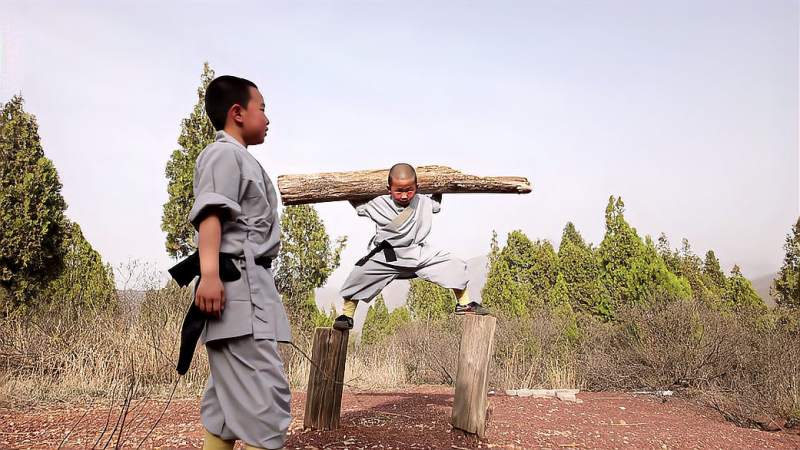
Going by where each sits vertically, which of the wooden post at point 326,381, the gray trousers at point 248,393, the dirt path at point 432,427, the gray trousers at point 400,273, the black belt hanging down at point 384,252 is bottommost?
the dirt path at point 432,427

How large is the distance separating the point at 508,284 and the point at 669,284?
11.8 ft

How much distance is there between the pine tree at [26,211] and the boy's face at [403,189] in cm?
804

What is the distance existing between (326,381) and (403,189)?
1.66 meters

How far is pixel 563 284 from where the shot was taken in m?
13.8

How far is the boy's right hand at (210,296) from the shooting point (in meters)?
2.23

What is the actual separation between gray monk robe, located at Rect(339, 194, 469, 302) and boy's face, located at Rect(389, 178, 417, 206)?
2.9 inches

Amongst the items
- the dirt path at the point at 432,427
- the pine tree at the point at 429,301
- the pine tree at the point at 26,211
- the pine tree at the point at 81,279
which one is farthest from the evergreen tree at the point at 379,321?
the dirt path at the point at 432,427

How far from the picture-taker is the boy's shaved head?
459 centimetres

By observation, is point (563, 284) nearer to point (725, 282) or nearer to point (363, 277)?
point (725, 282)

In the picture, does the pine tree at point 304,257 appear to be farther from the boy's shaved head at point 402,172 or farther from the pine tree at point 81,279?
the boy's shaved head at point 402,172

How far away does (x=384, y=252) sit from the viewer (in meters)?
4.60

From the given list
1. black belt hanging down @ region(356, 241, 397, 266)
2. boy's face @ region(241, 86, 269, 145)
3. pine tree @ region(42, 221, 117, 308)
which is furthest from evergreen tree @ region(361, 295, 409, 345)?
boy's face @ region(241, 86, 269, 145)

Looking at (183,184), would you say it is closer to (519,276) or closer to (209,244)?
(519,276)

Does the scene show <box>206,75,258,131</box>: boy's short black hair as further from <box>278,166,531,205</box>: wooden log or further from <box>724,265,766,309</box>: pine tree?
<box>724,265,766,309</box>: pine tree
